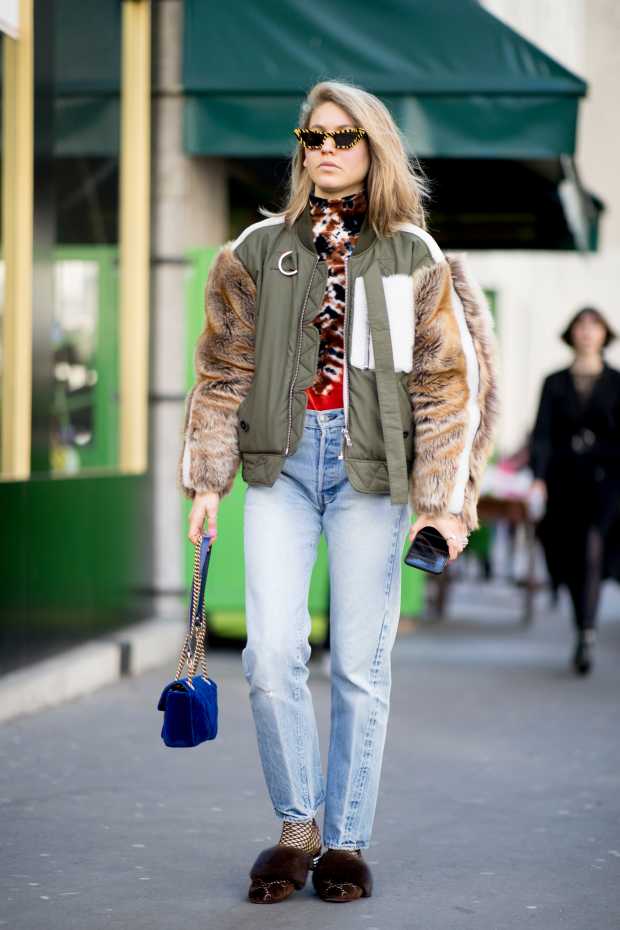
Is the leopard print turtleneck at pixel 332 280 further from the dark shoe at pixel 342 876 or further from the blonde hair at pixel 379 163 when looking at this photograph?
the dark shoe at pixel 342 876

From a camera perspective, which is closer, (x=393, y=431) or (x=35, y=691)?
(x=393, y=431)

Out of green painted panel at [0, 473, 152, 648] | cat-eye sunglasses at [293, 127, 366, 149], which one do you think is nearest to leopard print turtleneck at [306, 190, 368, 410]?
cat-eye sunglasses at [293, 127, 366, 149]

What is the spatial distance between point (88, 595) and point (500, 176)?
4.41 meters

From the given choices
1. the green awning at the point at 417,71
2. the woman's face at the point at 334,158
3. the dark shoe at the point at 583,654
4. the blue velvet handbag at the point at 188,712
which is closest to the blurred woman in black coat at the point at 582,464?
the dark shoe at the point at 583,654

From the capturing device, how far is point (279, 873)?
4.05 meters

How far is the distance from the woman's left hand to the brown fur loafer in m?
0.83

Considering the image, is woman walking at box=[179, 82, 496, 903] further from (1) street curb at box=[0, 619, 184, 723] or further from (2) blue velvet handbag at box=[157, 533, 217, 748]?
(1) street curb at box=[0, 619, 184, 723]

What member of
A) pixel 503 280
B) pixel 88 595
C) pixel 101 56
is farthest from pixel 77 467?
pixel 503 280

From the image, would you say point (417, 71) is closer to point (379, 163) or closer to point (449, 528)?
point (379, 163)

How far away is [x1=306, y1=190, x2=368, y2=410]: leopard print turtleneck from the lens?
4.06 meters

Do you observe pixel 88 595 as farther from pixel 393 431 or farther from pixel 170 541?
pixel 393 431

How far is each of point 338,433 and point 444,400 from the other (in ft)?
0.87

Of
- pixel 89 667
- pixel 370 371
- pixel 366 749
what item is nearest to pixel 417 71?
pixel 89 667

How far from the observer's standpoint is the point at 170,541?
893 cm
